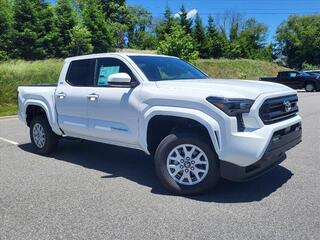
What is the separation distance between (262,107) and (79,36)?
124 feet

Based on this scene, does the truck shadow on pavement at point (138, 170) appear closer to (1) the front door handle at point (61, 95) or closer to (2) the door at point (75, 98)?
(2) the door at point (75, 98)

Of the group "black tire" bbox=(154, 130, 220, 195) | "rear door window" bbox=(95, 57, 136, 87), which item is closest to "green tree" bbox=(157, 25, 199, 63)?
"rear door window" bbox=(95, 57, 136, 87)

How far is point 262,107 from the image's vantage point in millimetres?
4734

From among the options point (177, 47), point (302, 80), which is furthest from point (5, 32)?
point (302, 80)

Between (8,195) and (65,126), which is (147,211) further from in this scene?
(65,126)

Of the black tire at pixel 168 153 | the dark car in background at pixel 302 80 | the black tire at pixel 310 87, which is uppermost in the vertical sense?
the black tire at pixel 168 153

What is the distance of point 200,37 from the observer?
5591 cm

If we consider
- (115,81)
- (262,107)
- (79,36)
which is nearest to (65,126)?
(115,81)

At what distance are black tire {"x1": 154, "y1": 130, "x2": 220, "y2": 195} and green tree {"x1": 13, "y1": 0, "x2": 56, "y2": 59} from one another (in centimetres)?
3637

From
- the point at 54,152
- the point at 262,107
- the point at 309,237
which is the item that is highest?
A: the point at 262,107

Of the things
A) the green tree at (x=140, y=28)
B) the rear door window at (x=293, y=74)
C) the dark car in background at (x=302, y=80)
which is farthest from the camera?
the green tree at (x=140, y=28)

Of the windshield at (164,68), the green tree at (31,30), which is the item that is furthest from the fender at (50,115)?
the green tree at (31,30)

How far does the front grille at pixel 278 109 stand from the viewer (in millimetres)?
4762

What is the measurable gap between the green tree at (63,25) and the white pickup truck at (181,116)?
37099 mm
